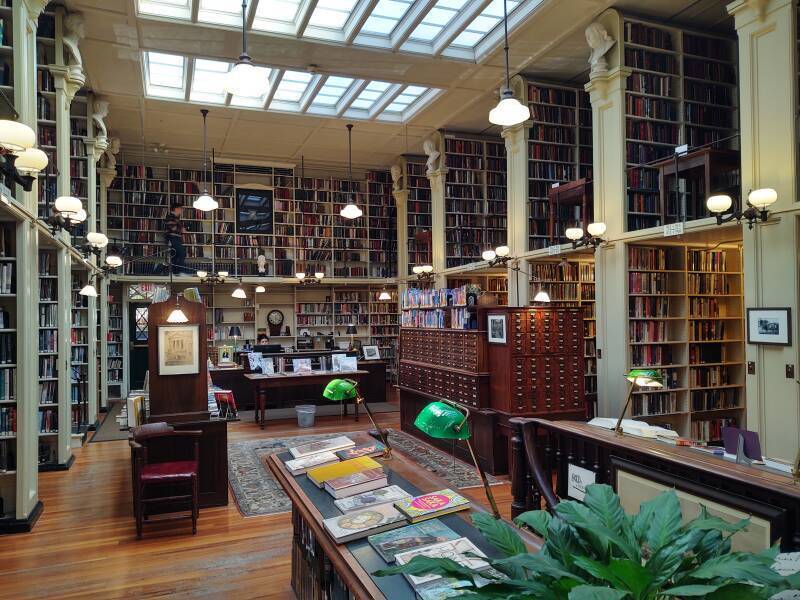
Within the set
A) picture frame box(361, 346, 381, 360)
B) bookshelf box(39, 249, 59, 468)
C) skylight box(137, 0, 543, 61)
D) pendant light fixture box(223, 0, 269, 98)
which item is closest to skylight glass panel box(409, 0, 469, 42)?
skylight box(137, 0, 543, 61)

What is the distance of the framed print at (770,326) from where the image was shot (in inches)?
181

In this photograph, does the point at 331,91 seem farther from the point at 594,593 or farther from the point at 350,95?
the point at 594,593

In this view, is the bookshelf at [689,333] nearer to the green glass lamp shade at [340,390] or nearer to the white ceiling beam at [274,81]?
the green glass lamp shade at [340,390]

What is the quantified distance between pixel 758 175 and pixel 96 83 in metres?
8.43

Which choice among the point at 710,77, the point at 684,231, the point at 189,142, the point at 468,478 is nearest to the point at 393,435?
the point at 468,478

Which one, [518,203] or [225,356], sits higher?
[518,203]

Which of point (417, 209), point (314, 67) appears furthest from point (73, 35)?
point (417, 209)

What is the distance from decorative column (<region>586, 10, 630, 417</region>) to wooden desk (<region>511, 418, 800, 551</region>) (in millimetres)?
2997

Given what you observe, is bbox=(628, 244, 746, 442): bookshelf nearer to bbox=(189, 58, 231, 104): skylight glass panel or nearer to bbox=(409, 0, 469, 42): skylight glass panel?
bbox=(409, 0, 469, 42): skylight glass panel

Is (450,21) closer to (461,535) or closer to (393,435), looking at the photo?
(393,435)

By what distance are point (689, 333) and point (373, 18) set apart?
212 inches

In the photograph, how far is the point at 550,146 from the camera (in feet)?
28.0

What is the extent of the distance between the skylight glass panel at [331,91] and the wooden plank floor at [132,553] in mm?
6023

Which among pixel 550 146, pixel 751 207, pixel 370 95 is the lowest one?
pixel 751 207
